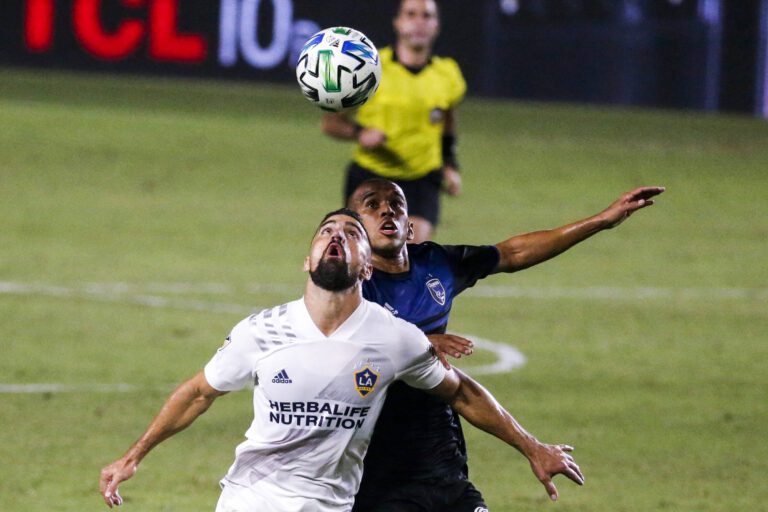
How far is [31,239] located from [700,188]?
1052 cm

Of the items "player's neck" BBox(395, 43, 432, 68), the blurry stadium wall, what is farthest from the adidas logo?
the blurry stadium wall

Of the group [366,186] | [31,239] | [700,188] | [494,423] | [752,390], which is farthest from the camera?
[700,188]

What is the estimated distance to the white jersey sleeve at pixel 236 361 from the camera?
20.8 ft

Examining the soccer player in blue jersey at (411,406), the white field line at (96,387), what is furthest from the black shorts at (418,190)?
the soccer player in blue jersey at (411,406)

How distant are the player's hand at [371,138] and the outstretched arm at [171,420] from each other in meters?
5.91

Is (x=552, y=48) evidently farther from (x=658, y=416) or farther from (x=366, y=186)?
(x=366, y=186)

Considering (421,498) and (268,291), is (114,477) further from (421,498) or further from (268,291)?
(268,291)

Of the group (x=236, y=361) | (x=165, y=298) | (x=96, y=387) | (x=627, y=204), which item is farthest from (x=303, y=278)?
(x=236, y=361)

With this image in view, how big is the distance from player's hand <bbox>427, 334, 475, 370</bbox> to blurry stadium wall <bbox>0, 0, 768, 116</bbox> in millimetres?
23119

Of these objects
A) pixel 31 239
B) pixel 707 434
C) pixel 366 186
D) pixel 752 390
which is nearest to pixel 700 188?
pixel 31 239

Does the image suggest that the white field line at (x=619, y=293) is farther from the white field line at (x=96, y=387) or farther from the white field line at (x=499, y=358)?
the white field line at (x=96, y=387)

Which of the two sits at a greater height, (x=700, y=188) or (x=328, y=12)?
(x=328, y=12)

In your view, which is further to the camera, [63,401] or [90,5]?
[90,5]

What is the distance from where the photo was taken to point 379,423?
7.11m
